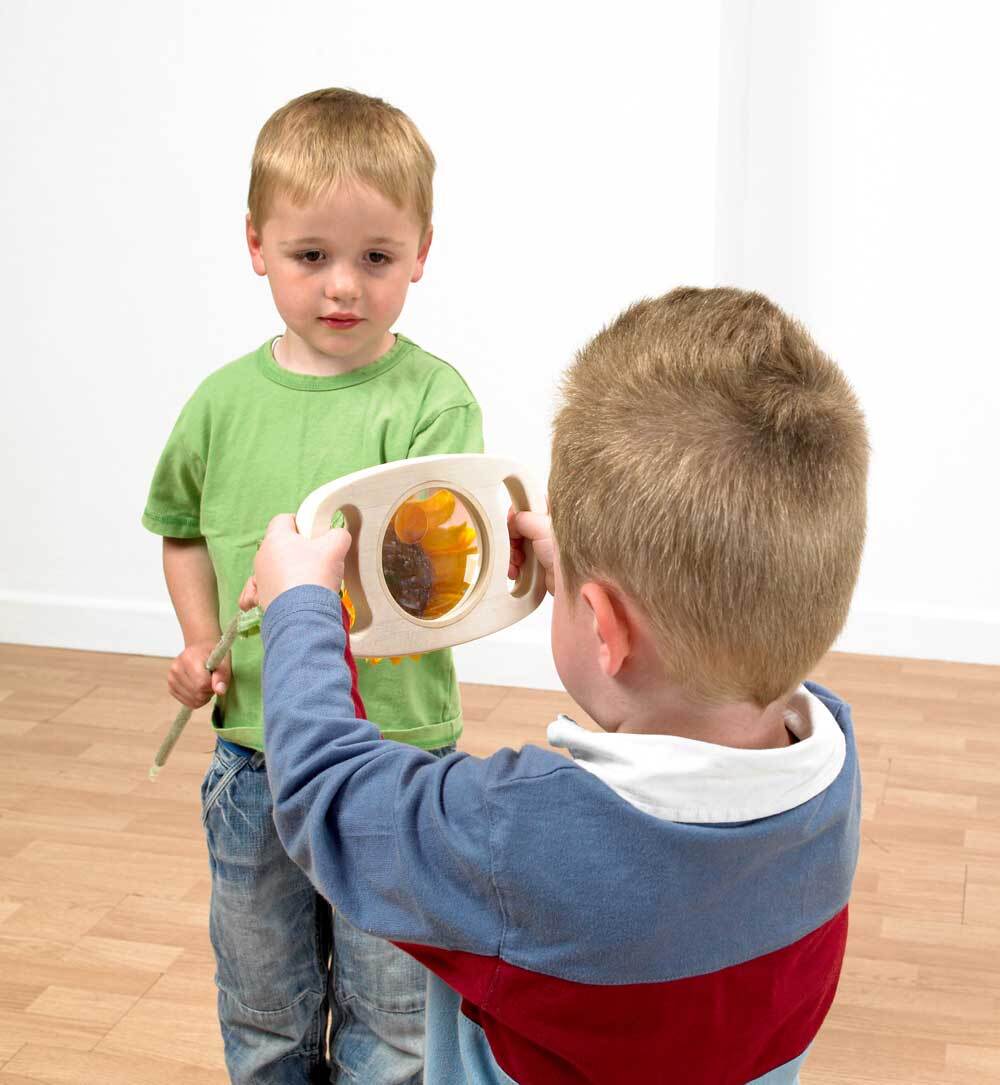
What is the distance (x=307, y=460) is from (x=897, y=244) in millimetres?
2162

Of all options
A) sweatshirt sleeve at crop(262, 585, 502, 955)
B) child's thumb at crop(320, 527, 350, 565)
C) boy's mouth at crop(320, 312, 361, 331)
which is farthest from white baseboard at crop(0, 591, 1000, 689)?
sweatshirt sleeve at crop(262, 585, 502, 955)

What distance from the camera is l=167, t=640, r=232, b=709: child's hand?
131 cm

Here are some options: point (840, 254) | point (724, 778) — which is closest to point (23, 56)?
point (840, 254)

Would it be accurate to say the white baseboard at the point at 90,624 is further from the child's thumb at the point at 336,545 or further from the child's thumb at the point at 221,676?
the child's thumb at the point at 336,545

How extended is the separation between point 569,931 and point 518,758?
0.10 m

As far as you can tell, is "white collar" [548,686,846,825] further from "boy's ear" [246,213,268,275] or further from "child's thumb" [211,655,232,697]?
"boy's ear" [246,213,268,275]

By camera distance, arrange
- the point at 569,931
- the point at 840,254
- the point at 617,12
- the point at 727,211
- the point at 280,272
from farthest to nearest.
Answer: the point at 840,254 < the point at 727,211 < the point at 617,12 < the point at 280,272 < the point at 569,931

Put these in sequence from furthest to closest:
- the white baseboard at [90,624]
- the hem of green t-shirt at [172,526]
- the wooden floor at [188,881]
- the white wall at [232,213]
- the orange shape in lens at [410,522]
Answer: the white baseboard at [90,624]
the white wall at [232,213]
the wooden floor at [188,881]
the hem of green t-shirt at [172,526]
the orange shape in lens at [410,522]

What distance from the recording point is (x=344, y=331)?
50.8 inches

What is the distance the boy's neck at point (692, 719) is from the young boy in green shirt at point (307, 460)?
0.49 meters

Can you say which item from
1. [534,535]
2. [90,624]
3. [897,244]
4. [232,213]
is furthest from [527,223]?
[534,535]

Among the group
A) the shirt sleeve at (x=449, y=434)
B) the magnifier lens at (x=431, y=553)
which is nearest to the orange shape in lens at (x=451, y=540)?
the magnifier lens at (x=431, y=553)

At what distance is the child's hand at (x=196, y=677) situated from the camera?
1311mm

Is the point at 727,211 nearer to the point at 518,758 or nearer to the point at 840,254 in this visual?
the point at 840,254
